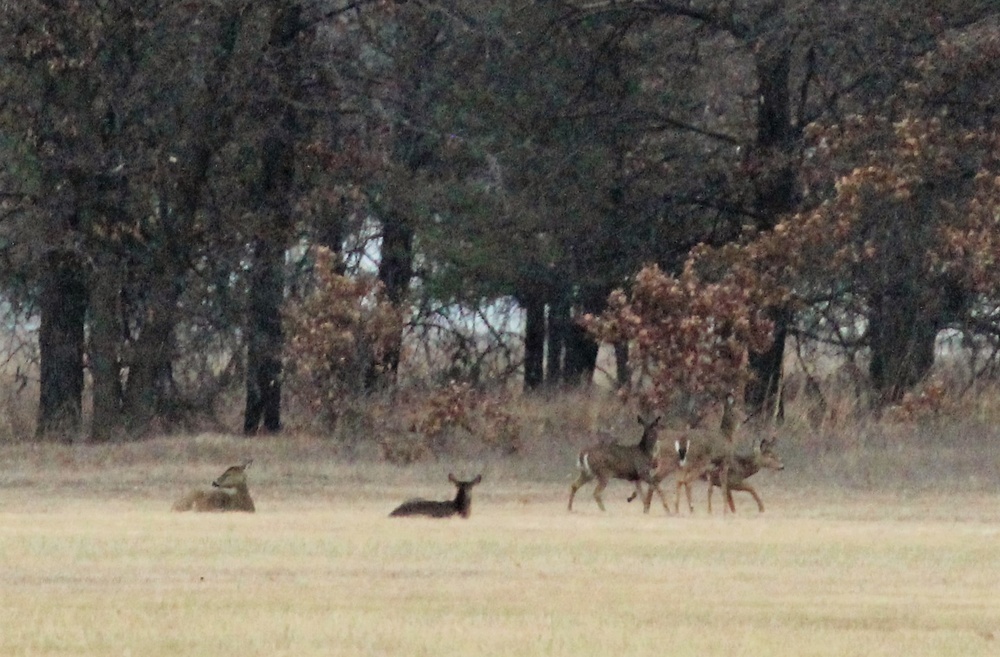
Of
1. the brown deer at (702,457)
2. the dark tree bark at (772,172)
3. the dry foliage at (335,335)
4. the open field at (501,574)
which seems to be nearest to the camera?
the open field at (501,574)

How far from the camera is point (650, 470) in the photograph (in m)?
18.6

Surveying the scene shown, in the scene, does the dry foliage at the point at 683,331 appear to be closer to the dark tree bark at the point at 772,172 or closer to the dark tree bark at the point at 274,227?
the dark tree bark at the point at 772,172

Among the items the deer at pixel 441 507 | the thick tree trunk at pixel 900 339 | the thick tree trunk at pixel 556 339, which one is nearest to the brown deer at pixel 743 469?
the deer at pixel 441 507

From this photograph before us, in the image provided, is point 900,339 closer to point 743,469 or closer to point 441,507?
point 743,469

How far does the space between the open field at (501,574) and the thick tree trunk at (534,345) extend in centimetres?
1133

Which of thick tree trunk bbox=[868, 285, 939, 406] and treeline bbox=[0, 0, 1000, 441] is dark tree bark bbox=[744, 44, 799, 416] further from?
thick tree trunk bbox=[868, 285, 939, 406]

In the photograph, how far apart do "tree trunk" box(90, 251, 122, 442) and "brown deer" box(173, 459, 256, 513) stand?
8.68 meters

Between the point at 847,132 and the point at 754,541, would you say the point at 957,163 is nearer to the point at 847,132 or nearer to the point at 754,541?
the point at 847,132

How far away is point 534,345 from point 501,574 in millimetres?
20291

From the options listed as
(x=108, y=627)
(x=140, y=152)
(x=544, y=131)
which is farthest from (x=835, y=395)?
(x=108, y=627)

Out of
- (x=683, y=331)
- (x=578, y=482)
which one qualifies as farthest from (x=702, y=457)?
(x=683, y=331)

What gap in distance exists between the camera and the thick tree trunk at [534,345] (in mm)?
32719

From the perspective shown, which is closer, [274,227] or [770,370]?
[274,227]

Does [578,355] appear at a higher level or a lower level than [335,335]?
higher
